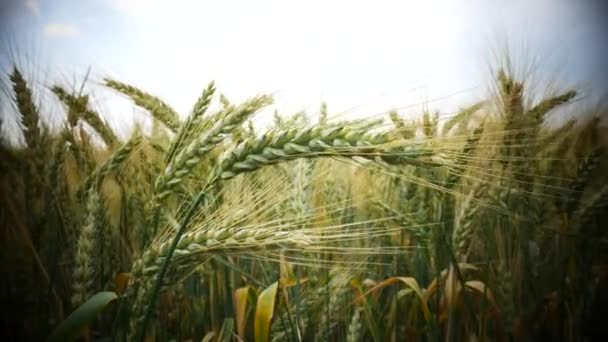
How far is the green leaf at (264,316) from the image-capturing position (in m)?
0.88

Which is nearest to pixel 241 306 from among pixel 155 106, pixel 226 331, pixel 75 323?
pixel 226 331

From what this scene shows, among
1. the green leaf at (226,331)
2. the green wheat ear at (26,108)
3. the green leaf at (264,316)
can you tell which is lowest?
the green leaf at (226,331)

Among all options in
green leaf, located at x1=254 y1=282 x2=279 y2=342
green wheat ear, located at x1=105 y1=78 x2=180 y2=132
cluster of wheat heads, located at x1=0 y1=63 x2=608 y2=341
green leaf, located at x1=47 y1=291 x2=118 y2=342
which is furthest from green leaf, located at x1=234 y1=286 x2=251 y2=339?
green wheat ear, located at x1=105 y1=78 x2=180 y2=132

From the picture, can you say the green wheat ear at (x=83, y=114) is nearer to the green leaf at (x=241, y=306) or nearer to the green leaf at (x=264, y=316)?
the green leaf at (x=241, y=306)

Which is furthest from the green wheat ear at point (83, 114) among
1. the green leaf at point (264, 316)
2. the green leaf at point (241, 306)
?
the green leaf at point (264, 316)

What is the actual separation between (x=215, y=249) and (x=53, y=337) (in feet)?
0.99

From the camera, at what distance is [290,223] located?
851 mm

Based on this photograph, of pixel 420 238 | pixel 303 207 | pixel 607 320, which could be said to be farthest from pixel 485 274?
pixel 303 207

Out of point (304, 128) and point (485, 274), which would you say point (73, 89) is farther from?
point (485, 274)

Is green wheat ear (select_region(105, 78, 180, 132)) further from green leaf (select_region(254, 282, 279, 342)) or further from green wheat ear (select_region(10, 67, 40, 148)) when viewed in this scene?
green leaf (select_region(254, 282, 279, 342))

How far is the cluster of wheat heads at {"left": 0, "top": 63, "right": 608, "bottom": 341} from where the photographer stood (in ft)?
2.71

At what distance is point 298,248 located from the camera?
2.58 ft

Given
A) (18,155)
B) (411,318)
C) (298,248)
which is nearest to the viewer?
(298,248)

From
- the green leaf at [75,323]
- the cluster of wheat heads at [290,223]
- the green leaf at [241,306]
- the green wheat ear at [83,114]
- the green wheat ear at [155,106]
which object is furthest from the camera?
the green wheat ear at [155,106]
